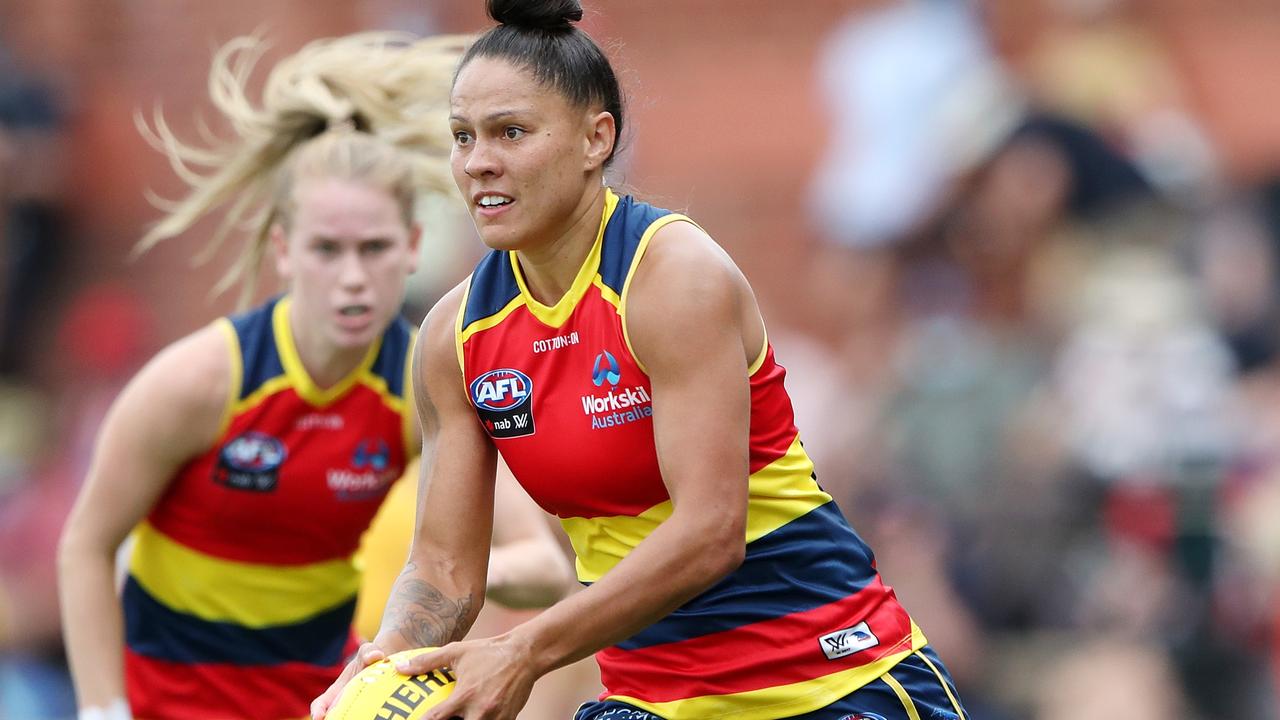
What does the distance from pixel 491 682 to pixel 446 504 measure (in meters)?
0.57

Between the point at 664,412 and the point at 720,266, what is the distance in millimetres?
318

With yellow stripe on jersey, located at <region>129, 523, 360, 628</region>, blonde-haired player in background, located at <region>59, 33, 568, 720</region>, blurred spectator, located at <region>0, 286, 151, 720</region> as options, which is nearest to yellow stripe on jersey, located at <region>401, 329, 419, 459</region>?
blonde-haired player in background, located at <region>59, 33, 568, 720</region>

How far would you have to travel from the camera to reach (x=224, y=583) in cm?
536

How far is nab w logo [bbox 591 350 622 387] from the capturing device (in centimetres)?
376

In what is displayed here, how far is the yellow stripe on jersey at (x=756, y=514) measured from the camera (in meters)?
3.90

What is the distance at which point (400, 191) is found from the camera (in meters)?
5.38

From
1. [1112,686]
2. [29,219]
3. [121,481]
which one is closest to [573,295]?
[121,481]

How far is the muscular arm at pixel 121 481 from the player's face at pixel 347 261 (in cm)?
32

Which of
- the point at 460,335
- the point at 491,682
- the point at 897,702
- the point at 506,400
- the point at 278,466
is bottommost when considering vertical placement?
the point at 897,702

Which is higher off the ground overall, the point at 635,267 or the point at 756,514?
the point at 635,267

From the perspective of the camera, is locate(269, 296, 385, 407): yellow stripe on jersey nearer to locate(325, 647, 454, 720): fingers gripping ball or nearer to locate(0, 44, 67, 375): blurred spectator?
locate(325, 647, 454, 720): fingers gripping ball

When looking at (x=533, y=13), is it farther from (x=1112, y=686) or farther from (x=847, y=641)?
(x=1112, y=686)

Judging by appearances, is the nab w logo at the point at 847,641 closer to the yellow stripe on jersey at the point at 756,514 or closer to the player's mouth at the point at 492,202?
the yellow stripe on jersey at the point at 756,514

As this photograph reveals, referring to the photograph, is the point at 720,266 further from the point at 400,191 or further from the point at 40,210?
the point at 40,210
